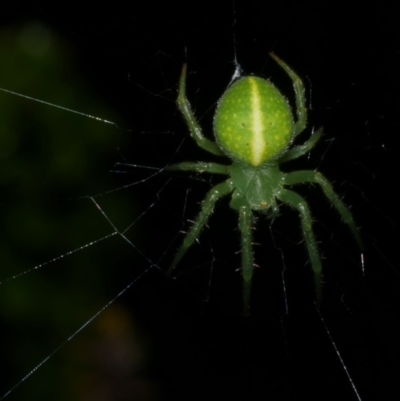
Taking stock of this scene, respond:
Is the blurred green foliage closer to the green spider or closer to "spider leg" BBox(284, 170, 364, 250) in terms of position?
the green spider

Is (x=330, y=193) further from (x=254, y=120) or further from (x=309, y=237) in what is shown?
(x=254, y=120)

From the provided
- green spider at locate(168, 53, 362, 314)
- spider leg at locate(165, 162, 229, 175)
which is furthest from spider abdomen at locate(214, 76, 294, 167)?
spider leg at locate(165, 162, 229, 175)

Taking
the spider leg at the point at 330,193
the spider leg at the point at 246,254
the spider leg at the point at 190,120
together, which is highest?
the spider leg at the point at 190,120

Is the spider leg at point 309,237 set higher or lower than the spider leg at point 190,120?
lower

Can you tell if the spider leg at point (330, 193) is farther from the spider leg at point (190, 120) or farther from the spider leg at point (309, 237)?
the spider leg at point (190, 120)

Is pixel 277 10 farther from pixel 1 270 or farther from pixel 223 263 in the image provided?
pixel 1 270

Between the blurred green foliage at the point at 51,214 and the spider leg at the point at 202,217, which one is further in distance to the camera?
the blurred green foliage at the point at 51,214

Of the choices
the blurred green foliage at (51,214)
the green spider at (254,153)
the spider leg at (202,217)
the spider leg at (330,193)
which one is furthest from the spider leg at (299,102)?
the blurred green foliage at (51,214)

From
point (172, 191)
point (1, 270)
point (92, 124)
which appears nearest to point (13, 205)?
point (1, 270)
